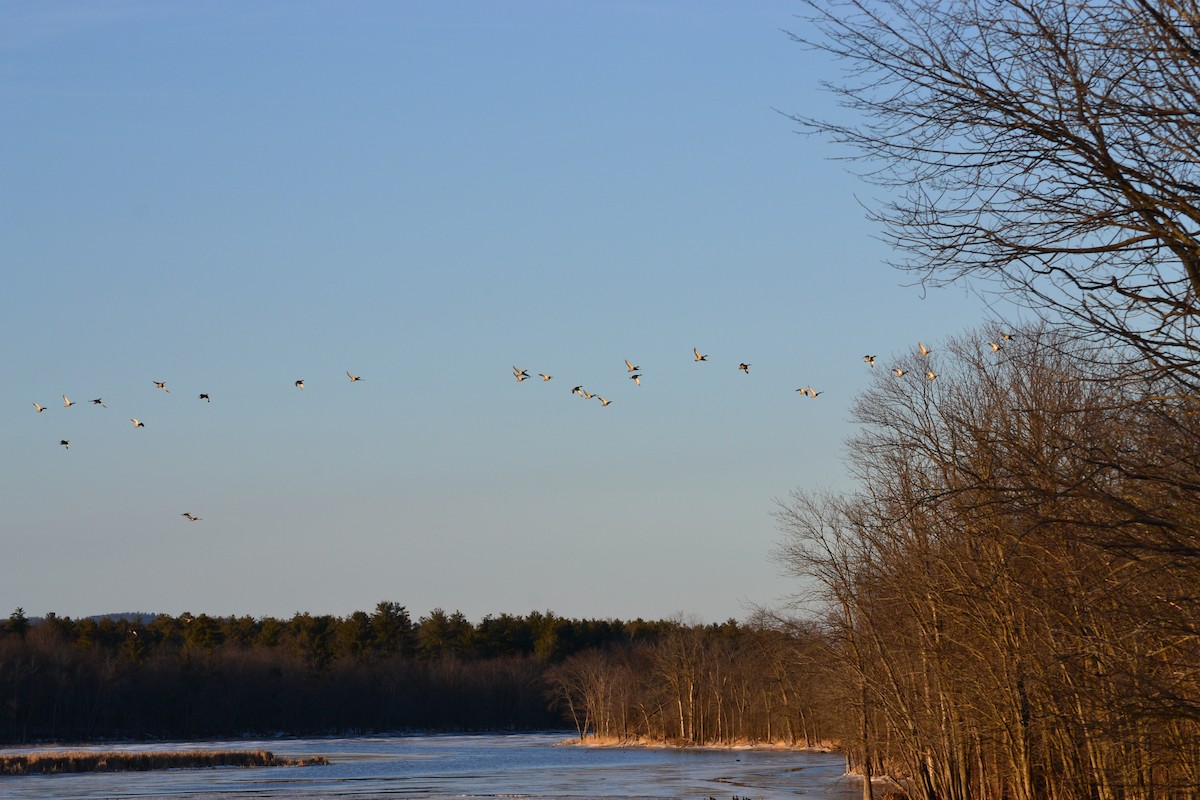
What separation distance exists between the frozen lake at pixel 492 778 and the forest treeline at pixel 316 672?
1447cm

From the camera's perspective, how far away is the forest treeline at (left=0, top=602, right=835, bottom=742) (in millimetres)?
98000

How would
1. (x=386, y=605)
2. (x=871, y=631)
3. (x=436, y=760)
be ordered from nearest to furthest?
(x=871, y=631) < (x=436, y=760) < (x=386, y=605)

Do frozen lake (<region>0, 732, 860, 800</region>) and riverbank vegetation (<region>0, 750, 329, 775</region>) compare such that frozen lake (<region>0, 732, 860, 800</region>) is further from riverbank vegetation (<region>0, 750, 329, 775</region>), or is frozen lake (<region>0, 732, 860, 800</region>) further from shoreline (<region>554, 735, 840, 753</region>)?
shoreline (<region>554, 735, 840, 753</region>)

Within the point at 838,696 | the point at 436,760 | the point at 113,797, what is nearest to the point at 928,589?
the point at 838,696

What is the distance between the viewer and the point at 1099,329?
6973mm

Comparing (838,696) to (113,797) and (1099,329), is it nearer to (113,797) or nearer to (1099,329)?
(113,797)

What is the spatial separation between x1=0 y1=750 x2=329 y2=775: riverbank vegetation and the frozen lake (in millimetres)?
2179

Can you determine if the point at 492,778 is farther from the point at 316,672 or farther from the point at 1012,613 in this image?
the point at 316,672

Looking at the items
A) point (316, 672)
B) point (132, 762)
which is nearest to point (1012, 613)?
point (132, 762)

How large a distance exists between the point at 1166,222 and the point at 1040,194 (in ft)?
2.55

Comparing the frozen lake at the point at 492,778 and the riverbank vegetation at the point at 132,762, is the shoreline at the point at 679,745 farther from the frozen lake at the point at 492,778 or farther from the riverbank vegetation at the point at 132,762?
the riverbank vegetation at the point at 132,762

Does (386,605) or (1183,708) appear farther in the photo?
(386,605)

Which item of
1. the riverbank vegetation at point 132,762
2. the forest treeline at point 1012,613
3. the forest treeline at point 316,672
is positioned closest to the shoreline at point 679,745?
the forest treeline at point 316,672

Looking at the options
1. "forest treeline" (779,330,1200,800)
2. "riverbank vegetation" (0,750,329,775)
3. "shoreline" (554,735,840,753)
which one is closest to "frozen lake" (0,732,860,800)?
"riverbank vegetation" (0,750,329,775)
